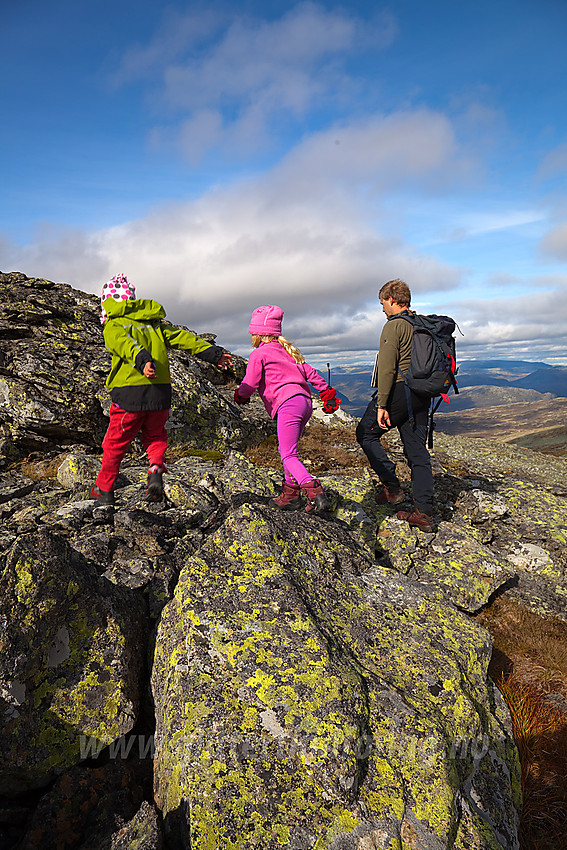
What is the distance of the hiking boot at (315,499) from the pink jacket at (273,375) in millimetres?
1601

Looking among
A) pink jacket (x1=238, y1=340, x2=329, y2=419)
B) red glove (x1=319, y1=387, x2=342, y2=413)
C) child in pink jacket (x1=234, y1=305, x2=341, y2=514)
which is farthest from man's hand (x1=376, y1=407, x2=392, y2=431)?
pink jacket (x1=238, y1=340, x2=329, y2=419)

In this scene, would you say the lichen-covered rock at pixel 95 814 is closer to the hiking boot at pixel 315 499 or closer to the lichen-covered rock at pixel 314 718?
the lichen-covered rock at pixel 314 718

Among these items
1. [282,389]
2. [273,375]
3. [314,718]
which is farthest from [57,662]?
[273,375]

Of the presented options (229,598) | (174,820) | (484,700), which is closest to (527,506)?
(484,700)

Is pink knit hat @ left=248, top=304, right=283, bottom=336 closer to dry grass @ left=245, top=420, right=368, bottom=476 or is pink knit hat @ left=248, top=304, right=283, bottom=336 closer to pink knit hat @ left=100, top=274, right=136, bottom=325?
pink knit hat @ left=100, top=274, right=136, bottom=325

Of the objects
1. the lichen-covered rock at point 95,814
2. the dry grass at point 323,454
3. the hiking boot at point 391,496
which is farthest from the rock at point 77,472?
the hiking boot at point 391,496

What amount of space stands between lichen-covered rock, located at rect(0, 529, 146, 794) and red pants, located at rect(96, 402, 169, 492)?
10.5 feet

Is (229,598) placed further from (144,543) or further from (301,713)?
(144,543)

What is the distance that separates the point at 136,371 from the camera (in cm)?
760

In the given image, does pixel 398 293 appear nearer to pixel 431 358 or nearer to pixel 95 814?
pixel 431 358

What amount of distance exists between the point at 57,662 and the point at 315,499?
14.0ft

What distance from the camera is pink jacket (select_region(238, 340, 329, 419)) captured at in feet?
25.2

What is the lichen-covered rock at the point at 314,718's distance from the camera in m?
3.49

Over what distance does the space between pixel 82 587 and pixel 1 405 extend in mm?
10039
